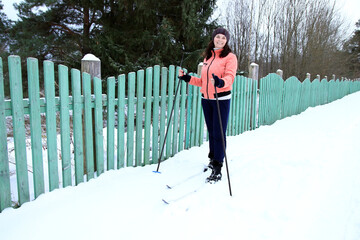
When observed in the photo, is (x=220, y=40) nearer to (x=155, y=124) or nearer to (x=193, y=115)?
(x=155, y=124)

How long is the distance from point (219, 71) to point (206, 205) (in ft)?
4.93

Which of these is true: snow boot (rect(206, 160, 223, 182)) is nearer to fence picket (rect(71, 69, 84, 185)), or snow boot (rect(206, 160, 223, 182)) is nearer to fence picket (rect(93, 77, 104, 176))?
fence picket (rect(93, 77, 104, 176))

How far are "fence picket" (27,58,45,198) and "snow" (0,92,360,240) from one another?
0.19 m

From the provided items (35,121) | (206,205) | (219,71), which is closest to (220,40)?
(219,71)

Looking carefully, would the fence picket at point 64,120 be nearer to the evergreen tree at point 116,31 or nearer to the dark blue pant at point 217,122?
the dark blue pant at point 217,122

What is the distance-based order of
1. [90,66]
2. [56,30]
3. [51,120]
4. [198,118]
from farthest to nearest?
[56,30]
[198,118]
[90,66]
[51,120]

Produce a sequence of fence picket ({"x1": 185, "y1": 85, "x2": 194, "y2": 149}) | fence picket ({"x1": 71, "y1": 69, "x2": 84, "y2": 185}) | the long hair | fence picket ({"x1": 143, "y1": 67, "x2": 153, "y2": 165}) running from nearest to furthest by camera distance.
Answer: fence picket ({"x1": 71, "y1": 69, "x2": 84, "y2": 185}), the long hair, fence picket ({"x1": 143, "y1": 67, "x2": 153, "y2": 165}), fence picket ({"x1": 185, "y1": 85, "x2": 194, "y2": 149})

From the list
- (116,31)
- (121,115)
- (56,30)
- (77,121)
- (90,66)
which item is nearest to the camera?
(77,121)

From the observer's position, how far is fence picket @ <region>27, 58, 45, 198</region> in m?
2.23

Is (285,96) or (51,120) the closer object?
(51,120)

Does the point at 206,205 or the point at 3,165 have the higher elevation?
the point at 3,165

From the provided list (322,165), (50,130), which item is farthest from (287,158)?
(50,130)

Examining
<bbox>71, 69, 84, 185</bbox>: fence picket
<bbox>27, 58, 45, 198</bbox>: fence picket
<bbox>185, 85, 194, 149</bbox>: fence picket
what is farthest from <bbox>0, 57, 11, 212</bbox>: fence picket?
<bbox>185, 85, 194, 149</bbox>: fence picket

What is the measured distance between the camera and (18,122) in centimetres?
221
